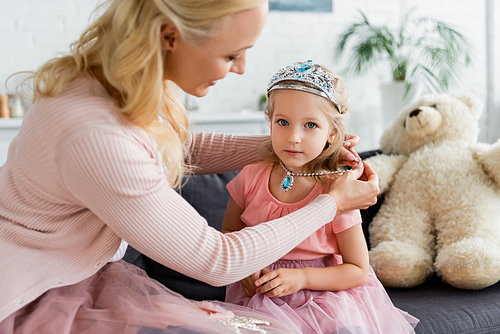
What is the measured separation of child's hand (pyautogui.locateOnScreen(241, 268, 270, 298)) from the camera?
3.64 ft

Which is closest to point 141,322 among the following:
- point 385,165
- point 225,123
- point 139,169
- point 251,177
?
point 139,169

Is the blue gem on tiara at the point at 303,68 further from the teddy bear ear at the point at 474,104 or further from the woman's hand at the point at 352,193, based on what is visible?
the teddy bear ear at the point at 474,104

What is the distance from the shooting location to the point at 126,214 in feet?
2.68

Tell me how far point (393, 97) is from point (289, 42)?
2.85 ft

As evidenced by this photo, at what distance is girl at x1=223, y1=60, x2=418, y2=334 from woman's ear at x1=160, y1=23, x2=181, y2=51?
0.32 m

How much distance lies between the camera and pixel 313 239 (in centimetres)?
115

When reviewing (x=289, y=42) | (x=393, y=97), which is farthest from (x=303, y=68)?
(x=289, y=42)

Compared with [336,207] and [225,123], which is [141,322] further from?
[225,123]

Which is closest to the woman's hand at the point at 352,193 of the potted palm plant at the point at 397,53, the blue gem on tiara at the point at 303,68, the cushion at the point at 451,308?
the blue gem on tiara at the point at 303,68

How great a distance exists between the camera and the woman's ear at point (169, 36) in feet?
2.80

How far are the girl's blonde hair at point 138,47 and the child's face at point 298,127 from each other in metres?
0.30

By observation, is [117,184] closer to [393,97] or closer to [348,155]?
[348,155]

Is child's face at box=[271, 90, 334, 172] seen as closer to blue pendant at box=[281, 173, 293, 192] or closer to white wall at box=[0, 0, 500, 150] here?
blue pendant at box=[281, 173, 293, 192]

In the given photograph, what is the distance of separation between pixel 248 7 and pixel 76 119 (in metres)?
0.37
